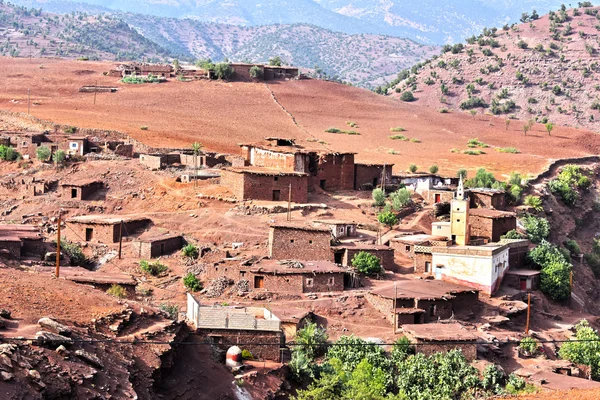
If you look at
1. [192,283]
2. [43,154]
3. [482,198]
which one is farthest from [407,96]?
[192,283]

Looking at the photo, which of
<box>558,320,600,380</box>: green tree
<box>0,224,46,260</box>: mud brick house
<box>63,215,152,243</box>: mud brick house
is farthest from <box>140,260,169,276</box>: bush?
<box>558,320,600,380</box>: green tree

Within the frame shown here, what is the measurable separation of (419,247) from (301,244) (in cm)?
422

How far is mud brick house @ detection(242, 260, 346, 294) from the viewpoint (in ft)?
109

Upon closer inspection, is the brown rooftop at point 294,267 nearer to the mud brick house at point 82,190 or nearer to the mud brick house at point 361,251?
the mud brick house at point 361,251

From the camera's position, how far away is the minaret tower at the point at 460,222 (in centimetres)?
3797

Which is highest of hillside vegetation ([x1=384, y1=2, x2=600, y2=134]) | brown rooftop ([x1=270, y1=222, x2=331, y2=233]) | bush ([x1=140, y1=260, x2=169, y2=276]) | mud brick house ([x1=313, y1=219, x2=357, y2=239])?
hillside vegetation ([x1=384, y1=2, x2=600, y2=134])

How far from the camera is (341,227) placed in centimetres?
3878

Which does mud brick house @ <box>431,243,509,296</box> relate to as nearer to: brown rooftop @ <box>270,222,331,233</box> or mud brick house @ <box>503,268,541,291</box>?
mud brick house @ <box>503,268,541,291</box>

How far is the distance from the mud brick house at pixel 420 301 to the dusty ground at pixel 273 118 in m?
24.1

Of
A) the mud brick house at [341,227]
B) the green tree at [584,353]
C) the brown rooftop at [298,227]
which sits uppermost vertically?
the brown rooftop at [298,227]

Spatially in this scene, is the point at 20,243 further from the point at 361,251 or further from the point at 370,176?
the point at 370,176

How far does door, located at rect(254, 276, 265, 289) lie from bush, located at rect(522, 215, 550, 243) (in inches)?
525

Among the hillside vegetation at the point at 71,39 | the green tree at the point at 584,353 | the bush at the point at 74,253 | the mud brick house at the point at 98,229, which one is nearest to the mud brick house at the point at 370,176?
the mud brick house at the point at 98,229

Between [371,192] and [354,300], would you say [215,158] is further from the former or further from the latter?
[354,300]
